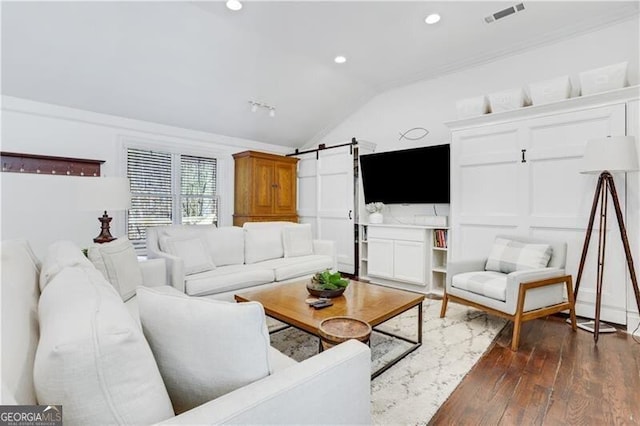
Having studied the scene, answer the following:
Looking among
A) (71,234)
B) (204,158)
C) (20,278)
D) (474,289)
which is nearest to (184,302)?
(20,278)

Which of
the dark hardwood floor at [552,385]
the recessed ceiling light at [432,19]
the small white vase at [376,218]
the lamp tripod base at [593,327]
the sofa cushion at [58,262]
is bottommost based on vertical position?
the dark hardwood floor at [552,385]

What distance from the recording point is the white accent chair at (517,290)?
2.48m

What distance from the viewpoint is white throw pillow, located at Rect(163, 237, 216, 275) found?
123 inches

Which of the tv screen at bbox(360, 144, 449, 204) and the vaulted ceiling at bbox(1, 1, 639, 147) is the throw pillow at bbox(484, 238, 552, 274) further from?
the vaulted ceiling at bbox(1, 1, 639, 147)

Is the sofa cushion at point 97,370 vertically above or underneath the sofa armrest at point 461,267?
above

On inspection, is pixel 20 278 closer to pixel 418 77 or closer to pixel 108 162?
pixel 108 162

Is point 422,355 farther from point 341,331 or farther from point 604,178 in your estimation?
point 604,178

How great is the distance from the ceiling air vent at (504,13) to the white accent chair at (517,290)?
2.27m

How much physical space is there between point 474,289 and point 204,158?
4.23 meters

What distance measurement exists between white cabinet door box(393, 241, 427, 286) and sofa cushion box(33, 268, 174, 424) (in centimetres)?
368

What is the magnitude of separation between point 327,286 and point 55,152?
3.53m

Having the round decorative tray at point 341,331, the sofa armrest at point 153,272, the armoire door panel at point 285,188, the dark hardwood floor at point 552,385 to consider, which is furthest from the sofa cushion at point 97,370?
the armoire door panel at point 285,188

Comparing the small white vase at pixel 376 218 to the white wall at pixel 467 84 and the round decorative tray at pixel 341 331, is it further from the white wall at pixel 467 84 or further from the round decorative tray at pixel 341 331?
the round decorative tray at pixel 341 331

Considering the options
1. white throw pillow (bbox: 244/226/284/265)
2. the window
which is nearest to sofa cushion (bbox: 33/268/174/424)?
white throw pillow (bbox: 244/226/284/265)
